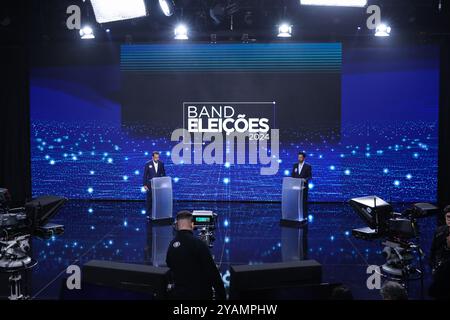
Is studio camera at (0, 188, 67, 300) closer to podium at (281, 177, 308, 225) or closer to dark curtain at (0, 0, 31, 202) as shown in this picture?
podium at (281, 177, 308, 225)

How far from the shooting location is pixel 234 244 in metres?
6.95

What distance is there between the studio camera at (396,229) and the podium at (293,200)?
2.64 meters

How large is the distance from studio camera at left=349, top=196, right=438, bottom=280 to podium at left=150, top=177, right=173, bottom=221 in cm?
381

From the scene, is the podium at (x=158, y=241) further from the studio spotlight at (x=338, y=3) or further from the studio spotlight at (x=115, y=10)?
the studio spotlight at (x=338, y=3)

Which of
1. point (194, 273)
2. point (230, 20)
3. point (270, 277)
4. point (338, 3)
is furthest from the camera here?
point (230, 20)

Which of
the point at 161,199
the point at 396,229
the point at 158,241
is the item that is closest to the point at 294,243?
the point at 158,241

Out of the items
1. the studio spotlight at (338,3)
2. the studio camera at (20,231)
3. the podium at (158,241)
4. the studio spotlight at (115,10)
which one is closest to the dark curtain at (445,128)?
the studio spotlight at (338,3)

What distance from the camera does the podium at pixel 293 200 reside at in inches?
321

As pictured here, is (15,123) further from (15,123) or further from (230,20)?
(230,20)

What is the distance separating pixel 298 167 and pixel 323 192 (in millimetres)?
2178

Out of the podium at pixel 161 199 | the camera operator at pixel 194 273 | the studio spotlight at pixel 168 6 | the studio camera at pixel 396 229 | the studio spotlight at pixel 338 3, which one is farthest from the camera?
the podium at pixel 161 199

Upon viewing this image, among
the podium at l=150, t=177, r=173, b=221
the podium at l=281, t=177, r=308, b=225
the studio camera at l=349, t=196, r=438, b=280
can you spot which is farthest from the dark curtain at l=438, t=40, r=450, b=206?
the podium at l=150, t=177, r=173, b=221

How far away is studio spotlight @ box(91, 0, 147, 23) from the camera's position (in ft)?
22.7

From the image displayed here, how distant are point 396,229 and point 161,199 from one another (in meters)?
4.46
